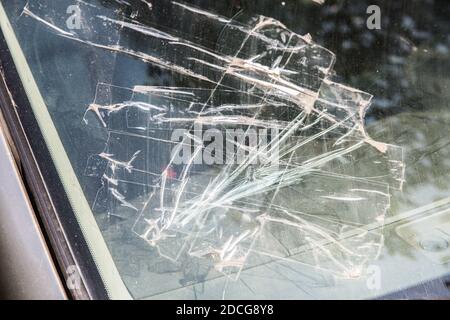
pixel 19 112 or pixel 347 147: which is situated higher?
pixel 19 112

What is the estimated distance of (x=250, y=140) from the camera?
1.70m

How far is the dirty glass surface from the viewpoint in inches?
65.1

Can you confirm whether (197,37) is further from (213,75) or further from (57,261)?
(57,261)

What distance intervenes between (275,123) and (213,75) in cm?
25

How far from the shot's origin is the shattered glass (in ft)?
5.45

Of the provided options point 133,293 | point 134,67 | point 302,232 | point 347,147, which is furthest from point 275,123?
point 133,293

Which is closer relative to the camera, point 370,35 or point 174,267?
point 174,267

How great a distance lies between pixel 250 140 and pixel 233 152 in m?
0.07

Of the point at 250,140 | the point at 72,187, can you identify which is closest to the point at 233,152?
the point at 250,140

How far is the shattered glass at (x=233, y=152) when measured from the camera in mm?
1660

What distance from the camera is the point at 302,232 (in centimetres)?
166

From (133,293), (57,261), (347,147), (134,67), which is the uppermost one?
(134,67)

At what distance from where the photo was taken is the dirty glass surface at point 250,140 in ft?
5.42

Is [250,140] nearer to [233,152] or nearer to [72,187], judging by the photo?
[233,152]
